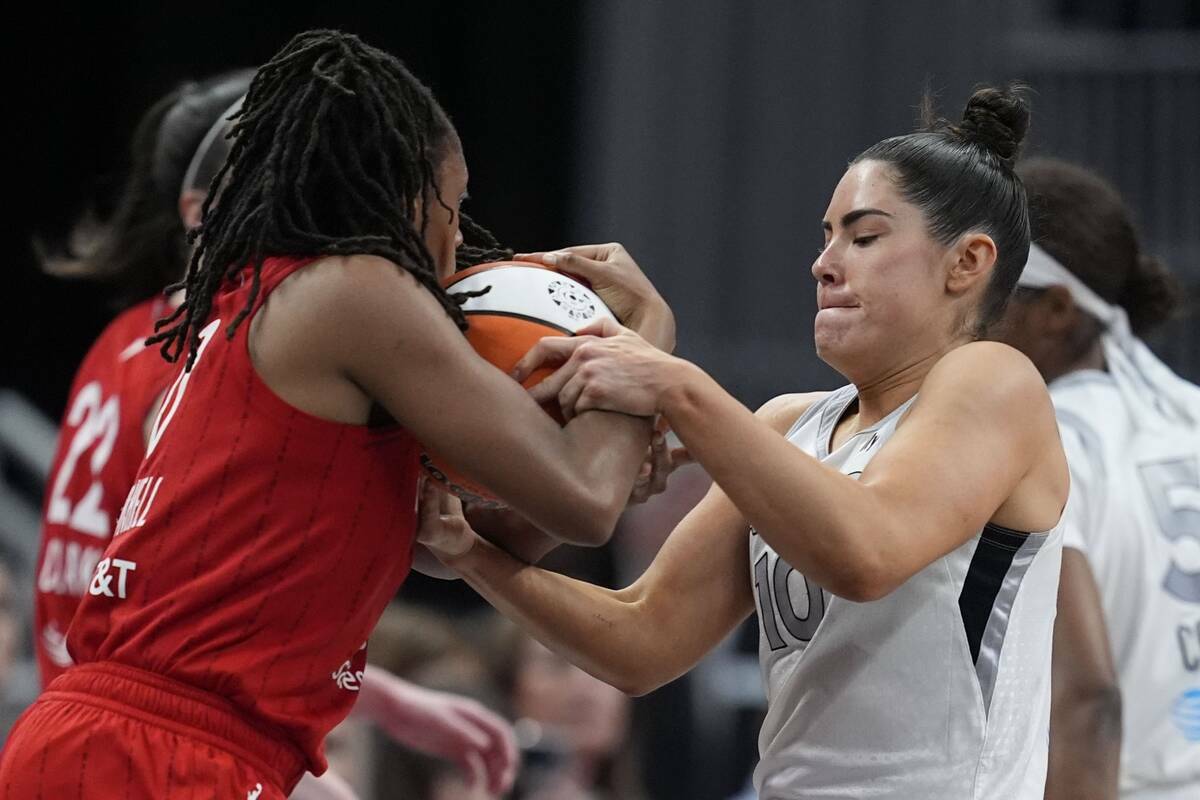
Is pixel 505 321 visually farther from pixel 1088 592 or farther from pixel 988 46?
pixel 988 46

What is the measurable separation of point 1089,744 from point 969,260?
1.16 metres

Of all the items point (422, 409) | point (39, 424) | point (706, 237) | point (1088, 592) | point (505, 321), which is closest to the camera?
point (422, 409)

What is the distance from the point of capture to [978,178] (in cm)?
271

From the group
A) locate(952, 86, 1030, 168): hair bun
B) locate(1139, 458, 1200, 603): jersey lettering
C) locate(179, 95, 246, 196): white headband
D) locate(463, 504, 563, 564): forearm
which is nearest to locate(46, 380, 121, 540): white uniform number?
locate(179, 95, 246, 196): white headband

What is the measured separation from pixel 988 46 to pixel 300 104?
5.75 meters

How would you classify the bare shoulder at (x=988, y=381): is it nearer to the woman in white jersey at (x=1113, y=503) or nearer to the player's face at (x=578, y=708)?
the woman in white jersey at (x=1113, y=503)

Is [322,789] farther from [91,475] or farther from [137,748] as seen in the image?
[137,748]

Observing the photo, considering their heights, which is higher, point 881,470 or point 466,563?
point 881,470

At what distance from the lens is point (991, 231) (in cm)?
271

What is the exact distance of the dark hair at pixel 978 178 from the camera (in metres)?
2.68

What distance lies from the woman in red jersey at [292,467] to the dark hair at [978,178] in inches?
24.3

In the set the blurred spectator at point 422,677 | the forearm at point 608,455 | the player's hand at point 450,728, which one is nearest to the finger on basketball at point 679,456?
the forearm at point 608,455

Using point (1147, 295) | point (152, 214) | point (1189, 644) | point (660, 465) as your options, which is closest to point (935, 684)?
point (660, 465)

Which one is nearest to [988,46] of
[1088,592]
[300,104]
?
[1088,592]
